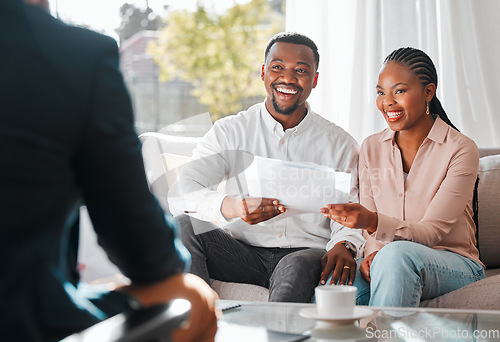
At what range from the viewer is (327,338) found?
116 cm

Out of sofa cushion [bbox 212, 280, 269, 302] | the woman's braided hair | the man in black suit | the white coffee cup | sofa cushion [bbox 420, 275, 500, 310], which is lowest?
sofa cushion [bbox 212, 280, 269, 302]

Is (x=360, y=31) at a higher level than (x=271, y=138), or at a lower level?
higher

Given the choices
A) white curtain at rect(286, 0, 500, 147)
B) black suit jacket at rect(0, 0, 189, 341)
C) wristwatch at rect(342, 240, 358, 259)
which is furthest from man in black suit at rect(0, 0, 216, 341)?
white curtain at rect(286, 0, 500, 147)

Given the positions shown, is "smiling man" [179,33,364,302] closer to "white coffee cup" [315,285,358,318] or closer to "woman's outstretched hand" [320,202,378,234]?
"woman's outstretched hand" [320,202,378,234]

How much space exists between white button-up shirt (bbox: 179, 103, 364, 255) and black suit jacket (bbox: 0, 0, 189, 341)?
1464 millimetres

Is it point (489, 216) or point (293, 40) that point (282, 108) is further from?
point (489, 216)

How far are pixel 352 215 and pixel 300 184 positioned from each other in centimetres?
20

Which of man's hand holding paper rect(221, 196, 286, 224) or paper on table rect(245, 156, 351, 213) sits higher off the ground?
paper on table rect(245, 156, 351, 213)

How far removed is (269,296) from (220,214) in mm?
329

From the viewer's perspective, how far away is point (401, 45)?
9.55 ft

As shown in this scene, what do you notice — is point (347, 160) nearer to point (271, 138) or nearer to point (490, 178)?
point (271, 138)

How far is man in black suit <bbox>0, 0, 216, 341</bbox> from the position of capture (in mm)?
525

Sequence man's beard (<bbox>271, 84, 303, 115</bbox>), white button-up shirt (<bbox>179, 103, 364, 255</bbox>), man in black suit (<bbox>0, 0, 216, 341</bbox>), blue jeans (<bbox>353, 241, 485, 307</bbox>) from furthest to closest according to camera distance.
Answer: man's beard (<bbox>271, 84, 303, 115</bbox>)
white button-up shirt (<bbox>179, 103, 364, 255</bbox>)
blue jeans (<bbox>353, 241, 485, 307</bbox>)
man in black suit (<bbox>0, 0, 216, 341</bbox>)

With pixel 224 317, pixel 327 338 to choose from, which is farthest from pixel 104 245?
pixel 224 317
